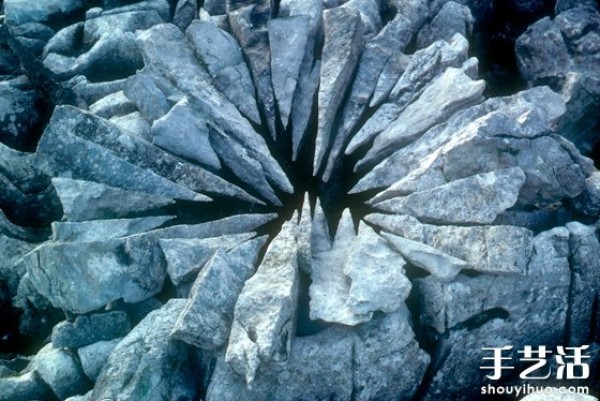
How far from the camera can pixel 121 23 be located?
880 cm

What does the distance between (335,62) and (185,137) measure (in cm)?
235

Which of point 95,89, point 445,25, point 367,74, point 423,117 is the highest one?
point 445,25

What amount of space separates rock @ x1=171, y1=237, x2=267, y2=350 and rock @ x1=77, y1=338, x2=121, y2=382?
1.25 m

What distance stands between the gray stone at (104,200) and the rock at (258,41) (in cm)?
184

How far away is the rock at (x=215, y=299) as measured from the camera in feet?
16.5

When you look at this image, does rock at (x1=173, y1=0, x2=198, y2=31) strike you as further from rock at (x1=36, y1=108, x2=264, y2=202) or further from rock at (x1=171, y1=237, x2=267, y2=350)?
rock at (x1=171, y1=237, x2=267, y2=350)

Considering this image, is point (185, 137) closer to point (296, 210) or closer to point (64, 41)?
point (296, 210)

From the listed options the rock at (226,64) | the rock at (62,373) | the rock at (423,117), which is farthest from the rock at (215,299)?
the rock at (226,64)

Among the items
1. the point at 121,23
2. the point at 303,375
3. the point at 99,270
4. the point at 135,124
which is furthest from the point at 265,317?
the point at 121,23

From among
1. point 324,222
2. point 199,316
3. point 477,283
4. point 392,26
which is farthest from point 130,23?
point 477,283

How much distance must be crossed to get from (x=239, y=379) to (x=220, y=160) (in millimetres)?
2850

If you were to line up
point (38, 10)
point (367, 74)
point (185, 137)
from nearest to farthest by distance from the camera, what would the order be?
point (185, 137)
point (367, 74)
point (38, 10)

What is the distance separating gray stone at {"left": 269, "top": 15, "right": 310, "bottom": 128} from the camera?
6.98m

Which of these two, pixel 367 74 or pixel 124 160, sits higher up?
pixel 367 74
